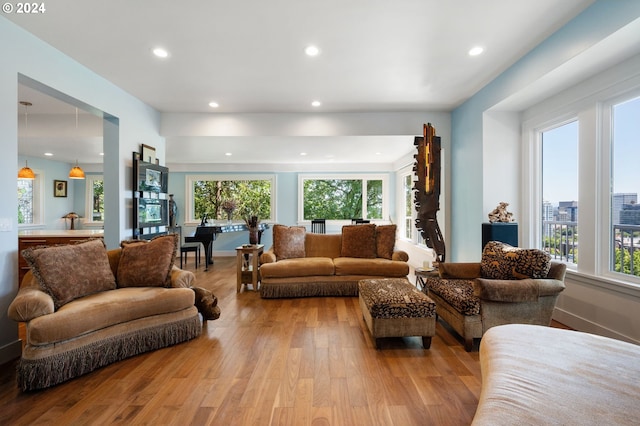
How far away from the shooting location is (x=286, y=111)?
464 cm

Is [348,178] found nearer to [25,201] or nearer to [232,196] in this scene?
[232,196]

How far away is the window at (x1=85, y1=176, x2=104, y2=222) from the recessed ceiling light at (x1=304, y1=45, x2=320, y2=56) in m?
7.25

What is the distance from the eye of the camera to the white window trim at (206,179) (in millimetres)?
7902

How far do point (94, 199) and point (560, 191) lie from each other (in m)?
9.45

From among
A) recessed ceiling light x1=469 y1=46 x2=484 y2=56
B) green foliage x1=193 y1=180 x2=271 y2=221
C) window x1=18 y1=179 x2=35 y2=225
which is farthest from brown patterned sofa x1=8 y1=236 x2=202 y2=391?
window x1=18 y1=179 x2=35 y2=225

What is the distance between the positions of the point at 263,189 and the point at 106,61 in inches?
202

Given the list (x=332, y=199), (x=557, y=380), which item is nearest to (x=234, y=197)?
(x=332, y=199)

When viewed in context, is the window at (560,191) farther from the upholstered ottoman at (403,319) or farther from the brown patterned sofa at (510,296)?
the upholstered ottoman at (403,319)

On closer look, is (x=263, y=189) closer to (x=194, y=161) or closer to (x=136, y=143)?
(x=194, y=161)

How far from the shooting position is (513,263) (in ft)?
8.98

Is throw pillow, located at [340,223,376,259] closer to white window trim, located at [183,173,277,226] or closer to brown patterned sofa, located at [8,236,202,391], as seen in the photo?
brown patterned sofa, located at [8,236,202,391]

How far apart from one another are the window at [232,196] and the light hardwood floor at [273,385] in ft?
Answer: 17.2

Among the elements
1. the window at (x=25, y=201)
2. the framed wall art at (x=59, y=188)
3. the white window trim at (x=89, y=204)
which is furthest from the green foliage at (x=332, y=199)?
the window at (x=25, y=201)

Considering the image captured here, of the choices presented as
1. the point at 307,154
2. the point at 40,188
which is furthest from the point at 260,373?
the point at 40,188
